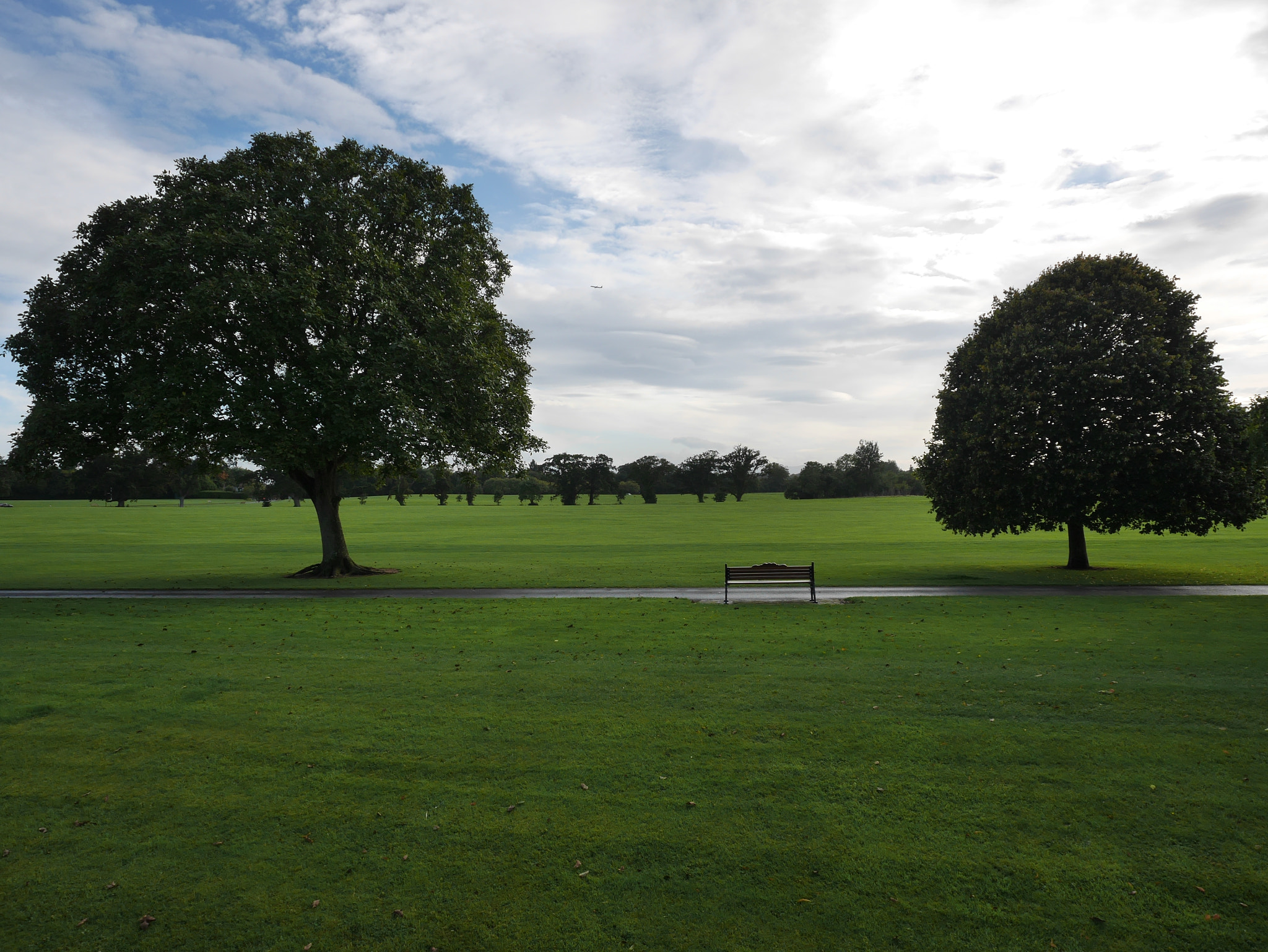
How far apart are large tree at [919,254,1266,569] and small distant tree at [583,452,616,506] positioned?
12260 centimetres

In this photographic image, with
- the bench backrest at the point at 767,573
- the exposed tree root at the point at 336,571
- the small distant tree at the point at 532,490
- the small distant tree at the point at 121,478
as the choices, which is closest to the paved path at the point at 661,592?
the bench backrest at the point at 767,573

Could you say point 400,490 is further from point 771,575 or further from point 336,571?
point 771,575

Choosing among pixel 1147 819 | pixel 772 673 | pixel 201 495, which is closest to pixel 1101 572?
pixel 772 673

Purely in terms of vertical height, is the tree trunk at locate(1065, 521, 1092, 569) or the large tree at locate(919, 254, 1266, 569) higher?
the large tree at locate(919, 254, 1266, 569)

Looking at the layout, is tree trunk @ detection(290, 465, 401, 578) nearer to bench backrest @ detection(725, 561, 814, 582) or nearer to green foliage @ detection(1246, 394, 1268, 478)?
bench backrest @ detection(725, 561, 814, 582)

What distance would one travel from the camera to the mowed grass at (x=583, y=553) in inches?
999

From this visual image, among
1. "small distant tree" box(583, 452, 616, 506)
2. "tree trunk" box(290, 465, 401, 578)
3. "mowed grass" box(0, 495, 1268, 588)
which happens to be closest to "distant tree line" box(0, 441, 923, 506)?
"small distant tree" box(583, 452, 616, 506)

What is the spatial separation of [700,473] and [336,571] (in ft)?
499

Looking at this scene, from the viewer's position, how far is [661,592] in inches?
848

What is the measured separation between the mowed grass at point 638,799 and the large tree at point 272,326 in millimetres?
11394

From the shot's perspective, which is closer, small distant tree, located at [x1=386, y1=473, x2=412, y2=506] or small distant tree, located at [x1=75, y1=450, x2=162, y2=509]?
small distant tree, located at [x1=75, y1=450, x2=162, y2=509]

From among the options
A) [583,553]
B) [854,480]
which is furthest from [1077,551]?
[854,480]

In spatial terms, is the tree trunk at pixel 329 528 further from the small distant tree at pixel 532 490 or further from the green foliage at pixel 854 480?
the green foliage at pixel 854 480

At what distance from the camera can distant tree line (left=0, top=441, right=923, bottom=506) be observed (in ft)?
440
